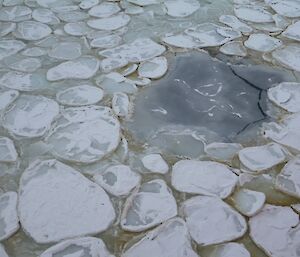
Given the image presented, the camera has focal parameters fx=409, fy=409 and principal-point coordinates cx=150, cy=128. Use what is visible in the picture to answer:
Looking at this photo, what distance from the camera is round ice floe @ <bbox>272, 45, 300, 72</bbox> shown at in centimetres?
257

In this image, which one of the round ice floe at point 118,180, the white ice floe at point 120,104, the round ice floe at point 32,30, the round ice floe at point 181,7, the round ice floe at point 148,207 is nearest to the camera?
the round ice floe at point 148,207

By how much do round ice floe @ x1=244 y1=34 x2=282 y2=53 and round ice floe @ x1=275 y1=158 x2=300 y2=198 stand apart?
3.42ft

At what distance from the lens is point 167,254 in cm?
155

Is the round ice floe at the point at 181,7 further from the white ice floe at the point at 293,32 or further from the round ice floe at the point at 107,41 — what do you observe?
the white ice floe at the point at 293,32

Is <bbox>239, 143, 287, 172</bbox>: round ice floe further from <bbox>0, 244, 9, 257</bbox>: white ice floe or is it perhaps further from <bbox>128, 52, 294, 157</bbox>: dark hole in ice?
<bbox>0, 244, 9, 257</bbox>: white ice floe

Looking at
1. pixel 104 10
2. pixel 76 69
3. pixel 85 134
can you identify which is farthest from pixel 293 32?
pixel 85 134

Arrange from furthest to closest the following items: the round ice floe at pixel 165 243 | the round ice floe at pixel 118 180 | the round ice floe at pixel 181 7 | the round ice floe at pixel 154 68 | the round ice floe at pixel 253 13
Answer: the round ice floe at pixel 181 7, the round ice floe at pixel 253 13, the round ice floe at pixel 154 68, the round ice floe at pixel 118 180, the round ice floe at pixel 165 243

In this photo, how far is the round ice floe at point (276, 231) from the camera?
1570mm

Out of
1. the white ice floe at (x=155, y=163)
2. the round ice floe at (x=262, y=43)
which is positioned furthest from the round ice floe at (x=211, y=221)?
the round ice floe at (x=262, y=43)

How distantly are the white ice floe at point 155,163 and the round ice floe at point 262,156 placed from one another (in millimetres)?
368

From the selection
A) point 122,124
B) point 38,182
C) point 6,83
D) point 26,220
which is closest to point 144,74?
point 122,124

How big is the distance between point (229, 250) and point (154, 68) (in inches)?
51.9

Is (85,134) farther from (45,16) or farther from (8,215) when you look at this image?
(45,16)

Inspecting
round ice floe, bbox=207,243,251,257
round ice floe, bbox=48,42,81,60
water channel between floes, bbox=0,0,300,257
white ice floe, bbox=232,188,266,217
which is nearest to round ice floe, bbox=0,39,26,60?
water channel between floes, bbox=0,0,300,257
